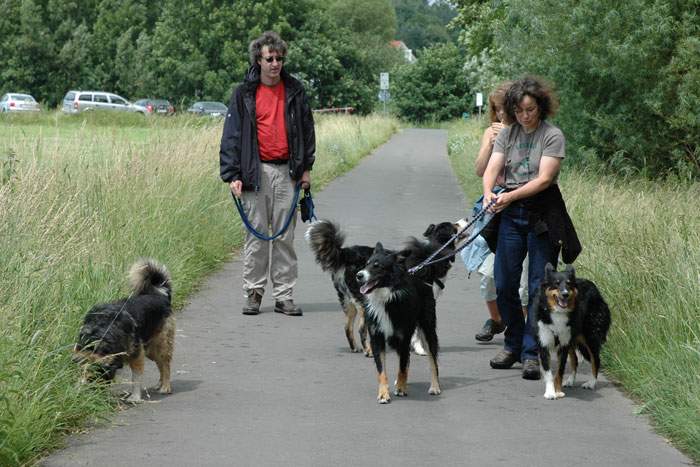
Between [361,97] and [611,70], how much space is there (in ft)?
184

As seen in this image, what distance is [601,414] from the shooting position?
284 inches

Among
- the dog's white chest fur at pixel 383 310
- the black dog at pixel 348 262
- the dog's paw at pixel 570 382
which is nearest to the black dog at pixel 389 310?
the dog's white chest fur at pixel 383 310

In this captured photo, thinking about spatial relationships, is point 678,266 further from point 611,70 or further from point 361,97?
point 361,97

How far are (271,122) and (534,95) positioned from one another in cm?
319

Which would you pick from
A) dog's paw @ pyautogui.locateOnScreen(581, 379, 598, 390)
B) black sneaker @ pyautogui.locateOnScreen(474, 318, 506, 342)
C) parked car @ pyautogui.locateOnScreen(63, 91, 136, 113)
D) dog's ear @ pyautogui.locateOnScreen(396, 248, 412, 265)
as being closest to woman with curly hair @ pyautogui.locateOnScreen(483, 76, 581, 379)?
dog's paw @ pyautogui.locateOnScreen(581, 379, 598, 390)

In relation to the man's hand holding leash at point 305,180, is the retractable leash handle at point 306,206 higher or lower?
lower

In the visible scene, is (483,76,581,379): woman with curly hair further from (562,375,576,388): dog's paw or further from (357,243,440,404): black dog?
(357,243,440,404): black dog

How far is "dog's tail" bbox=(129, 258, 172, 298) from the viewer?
25.7 ft

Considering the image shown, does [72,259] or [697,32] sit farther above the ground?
[697,32]

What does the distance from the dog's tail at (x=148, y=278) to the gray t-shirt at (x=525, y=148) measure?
251cm

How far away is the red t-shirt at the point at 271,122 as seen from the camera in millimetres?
10578

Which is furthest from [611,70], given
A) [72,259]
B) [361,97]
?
[361,97]

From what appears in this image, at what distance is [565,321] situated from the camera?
759cm

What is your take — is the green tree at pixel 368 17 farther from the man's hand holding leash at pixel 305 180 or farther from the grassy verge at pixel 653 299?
the man's hand holding leash at pixel 305 180
